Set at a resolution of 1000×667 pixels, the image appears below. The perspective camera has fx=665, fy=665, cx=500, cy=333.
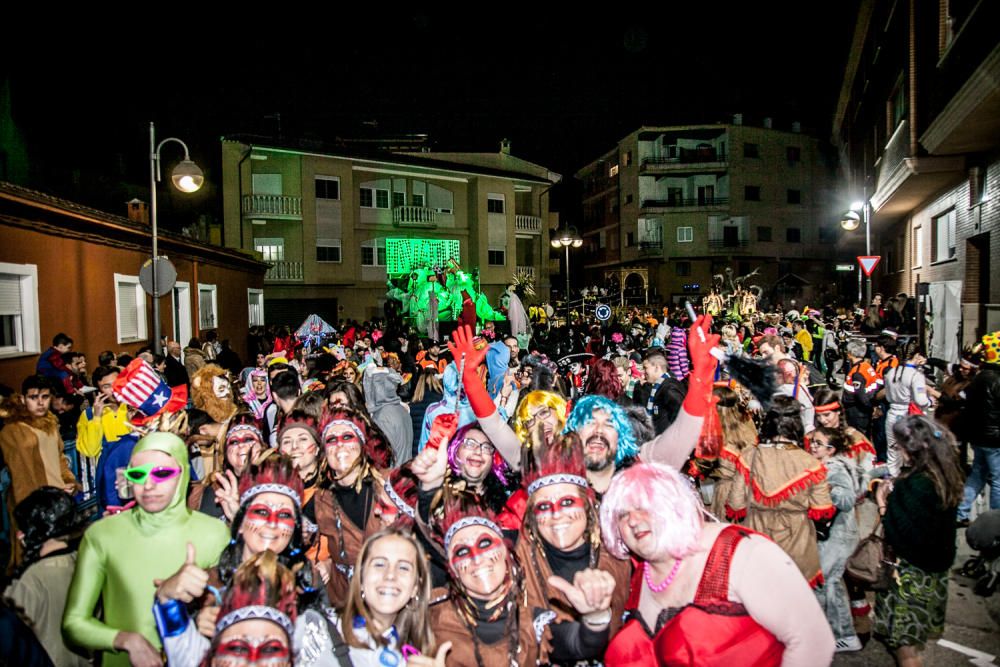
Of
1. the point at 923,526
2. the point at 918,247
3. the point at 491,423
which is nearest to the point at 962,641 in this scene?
the point at 923,526

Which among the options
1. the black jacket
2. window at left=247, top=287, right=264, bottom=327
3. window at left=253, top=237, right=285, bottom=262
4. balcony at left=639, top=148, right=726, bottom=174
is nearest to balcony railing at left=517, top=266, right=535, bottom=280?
window at left=253, top=237, right=285, bottom=262

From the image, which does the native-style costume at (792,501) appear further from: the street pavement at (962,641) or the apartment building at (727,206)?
the apartment building at (727,206)

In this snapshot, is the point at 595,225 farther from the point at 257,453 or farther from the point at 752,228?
the point at 257,453

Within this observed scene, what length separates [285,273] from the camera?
31.7 meters

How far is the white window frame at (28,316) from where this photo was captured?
10828 millimetres

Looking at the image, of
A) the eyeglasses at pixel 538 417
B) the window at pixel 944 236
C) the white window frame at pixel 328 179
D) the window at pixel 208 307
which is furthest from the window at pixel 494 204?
the eyeglasses at pixel 538 417

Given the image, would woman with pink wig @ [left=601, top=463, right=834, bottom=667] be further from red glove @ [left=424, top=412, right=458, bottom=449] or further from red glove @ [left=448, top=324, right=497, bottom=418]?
red glove @ [left=424, top=412, right=458, bottom=449]

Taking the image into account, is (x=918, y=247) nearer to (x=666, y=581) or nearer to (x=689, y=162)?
(x=666, y=581)

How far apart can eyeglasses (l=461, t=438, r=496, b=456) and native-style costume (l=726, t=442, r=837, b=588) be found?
1827 millimetres

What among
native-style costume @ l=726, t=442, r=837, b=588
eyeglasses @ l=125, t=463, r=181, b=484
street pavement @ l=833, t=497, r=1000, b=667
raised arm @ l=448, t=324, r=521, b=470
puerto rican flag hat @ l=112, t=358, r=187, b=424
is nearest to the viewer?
eyeglasses @ l=125, t=463, r=181, b=484

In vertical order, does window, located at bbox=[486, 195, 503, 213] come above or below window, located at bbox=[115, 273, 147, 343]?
above

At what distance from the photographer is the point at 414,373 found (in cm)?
1100

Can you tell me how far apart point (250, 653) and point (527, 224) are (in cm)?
3806

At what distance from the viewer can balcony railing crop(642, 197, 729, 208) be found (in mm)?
49594
